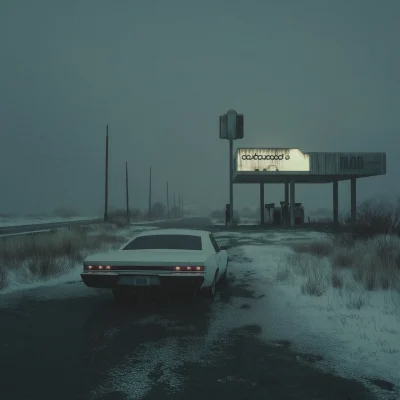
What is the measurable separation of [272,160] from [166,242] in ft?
74.6

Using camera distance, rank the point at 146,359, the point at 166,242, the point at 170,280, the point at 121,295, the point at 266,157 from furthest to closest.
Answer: the point at 266,157, the point at 166,242, the point at 121,295, the point at 170,280, the point at 146,359

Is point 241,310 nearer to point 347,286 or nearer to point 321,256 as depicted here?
point 347,286

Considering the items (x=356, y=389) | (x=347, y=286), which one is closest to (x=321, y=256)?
(x=347, y=286)

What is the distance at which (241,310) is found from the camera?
631 centimetres

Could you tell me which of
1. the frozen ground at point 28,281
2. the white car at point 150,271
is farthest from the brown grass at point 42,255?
the white car at point 150,271

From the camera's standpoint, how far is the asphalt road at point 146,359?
3365 millimetres

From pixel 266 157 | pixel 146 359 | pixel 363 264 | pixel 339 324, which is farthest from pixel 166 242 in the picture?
pixel 266 157

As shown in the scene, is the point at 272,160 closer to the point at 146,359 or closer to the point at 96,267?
the point at 96,267

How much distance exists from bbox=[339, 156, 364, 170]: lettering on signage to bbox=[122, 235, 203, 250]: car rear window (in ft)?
79.3

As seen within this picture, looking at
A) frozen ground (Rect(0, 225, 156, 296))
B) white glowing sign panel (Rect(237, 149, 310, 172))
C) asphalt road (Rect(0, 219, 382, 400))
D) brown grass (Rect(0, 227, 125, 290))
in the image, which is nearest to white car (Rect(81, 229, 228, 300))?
asphalt road (Rect(0, 219, 382, 400))

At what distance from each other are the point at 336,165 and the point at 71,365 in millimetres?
28221

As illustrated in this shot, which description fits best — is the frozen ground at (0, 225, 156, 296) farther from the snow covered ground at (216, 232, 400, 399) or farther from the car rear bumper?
the snow covered ground at (216, 232, 400, 399)

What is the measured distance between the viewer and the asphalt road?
337 cm

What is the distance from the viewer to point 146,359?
410 centimetres
